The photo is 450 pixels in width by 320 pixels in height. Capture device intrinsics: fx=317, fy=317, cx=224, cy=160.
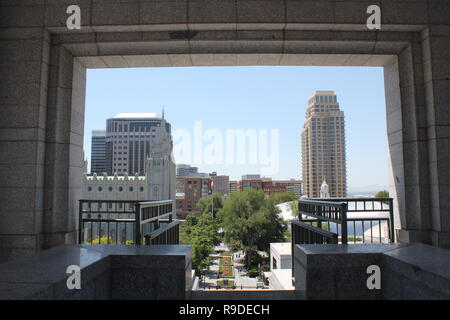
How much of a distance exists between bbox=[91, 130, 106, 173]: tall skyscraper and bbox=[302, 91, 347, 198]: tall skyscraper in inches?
4334

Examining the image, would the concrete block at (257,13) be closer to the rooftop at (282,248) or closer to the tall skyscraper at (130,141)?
the rooftop at (282,248)

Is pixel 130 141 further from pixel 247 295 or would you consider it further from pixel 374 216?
pixel 247 295

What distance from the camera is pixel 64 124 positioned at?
592 centimetres

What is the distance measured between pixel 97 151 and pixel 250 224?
15116cm

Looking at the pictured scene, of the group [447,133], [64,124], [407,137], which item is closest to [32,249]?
[64,124]

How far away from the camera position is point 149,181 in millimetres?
94438

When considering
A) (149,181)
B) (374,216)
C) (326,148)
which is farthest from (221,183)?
(374,216)

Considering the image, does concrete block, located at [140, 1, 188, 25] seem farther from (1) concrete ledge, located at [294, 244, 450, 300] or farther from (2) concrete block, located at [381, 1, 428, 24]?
(1) concrete ledge, located at [294, 244, 450, 300]

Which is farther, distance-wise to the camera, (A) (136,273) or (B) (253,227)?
(B) (253,227)

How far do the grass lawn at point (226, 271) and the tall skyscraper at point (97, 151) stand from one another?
471 feet

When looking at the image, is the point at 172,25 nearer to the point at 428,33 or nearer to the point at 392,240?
the point at 428,33

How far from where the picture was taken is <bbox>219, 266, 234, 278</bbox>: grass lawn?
3968 centimetres

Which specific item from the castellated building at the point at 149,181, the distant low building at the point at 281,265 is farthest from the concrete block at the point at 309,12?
the castellated building at the point at 149,181
